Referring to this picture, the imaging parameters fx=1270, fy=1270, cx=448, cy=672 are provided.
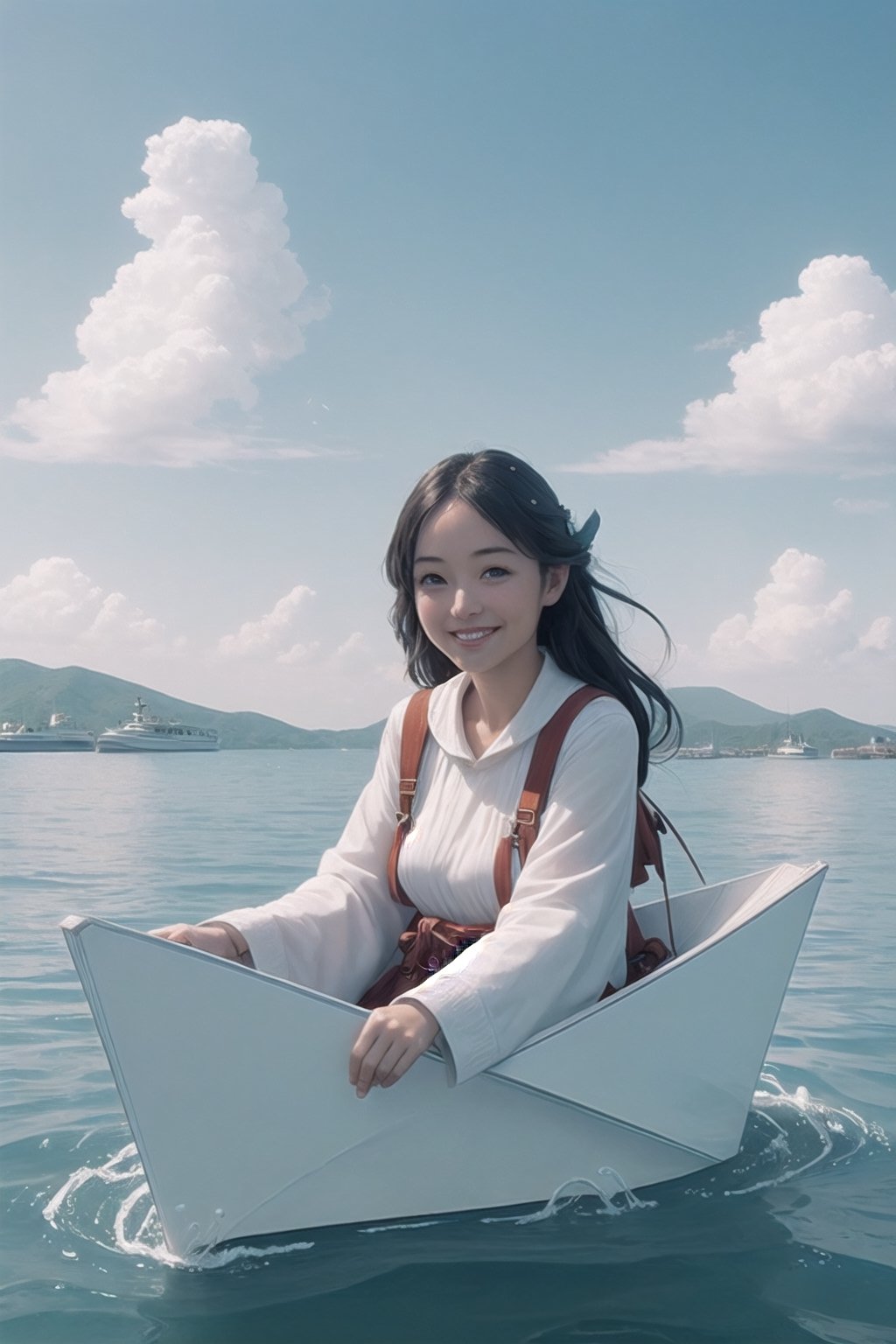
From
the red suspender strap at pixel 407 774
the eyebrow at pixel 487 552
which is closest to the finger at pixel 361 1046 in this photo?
the red suspender strap at pixel 407 774

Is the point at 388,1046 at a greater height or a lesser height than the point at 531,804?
lesser

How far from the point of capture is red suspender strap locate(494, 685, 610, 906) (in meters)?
2.31

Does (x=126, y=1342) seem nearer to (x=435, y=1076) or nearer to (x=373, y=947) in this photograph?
(x=435, y=1076)

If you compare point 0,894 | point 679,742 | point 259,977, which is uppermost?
point 679,742

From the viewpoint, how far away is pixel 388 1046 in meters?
1.90

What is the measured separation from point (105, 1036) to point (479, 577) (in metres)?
1.05

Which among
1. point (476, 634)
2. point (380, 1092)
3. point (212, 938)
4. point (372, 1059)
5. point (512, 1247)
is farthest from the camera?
point (476, 634)

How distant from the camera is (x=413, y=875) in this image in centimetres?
248

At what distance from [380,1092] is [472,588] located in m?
0.91

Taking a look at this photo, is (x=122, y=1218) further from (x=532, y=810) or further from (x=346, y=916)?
(x=532, y=810)

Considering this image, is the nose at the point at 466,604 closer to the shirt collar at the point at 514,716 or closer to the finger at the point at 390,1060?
the shirt collar at the point at 514,716

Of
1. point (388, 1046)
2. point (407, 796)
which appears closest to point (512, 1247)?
point (388, 1046)

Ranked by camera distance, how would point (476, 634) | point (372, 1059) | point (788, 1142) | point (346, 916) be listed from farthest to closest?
point (788, 1142)
point (346, 916)
point (476, 634)
point (372, 1059)

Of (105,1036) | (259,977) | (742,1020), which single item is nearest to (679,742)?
(742,1020)
